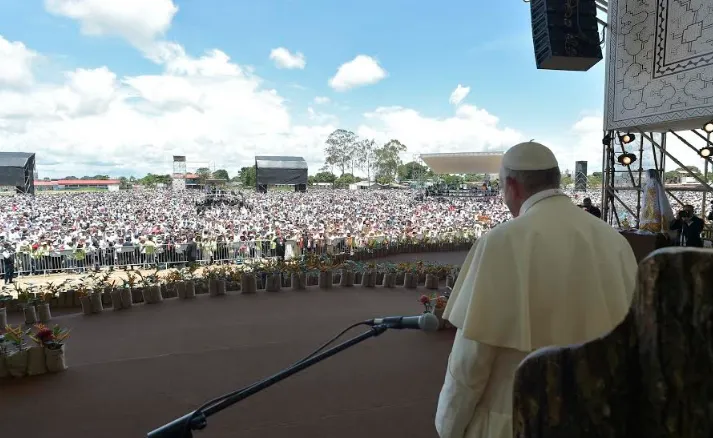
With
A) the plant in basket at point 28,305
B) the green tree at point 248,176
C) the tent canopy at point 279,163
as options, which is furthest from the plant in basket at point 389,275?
the green tree at point 248,176

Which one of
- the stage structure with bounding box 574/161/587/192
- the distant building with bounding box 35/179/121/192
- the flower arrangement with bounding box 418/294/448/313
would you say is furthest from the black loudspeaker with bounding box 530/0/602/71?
the distant building with bounding box 35/179/121/192

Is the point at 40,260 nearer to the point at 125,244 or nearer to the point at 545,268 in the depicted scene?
the point at 125,244

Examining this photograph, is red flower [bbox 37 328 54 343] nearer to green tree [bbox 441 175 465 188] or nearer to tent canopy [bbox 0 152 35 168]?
tent canopy [bbox 0 152 35 168]

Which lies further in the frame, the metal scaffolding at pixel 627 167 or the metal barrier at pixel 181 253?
the metal barrier at pixel 181 253

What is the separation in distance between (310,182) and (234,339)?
2226 inches

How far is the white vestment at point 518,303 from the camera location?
4.09ft

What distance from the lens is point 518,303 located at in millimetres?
1253

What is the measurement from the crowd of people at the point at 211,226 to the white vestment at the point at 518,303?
1121 cm

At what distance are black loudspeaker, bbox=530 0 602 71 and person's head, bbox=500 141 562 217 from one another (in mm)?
7113

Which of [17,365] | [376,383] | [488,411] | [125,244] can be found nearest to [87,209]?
[125,244]

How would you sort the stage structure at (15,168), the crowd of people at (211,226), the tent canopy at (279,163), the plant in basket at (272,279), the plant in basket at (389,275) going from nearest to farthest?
the plant in basket at (272,279), the plant in basket at (389,275), the crowd of people at (211,226), the stage structure at (15,168), the tent canopy at (279,163)

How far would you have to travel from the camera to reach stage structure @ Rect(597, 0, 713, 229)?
6434mm

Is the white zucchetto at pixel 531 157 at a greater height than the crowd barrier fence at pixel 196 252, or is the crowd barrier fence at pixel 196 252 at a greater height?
the white zucchetto at pixel 531 157

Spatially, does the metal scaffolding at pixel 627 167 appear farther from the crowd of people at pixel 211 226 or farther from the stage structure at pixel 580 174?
the stage structure at pixel 580 174
